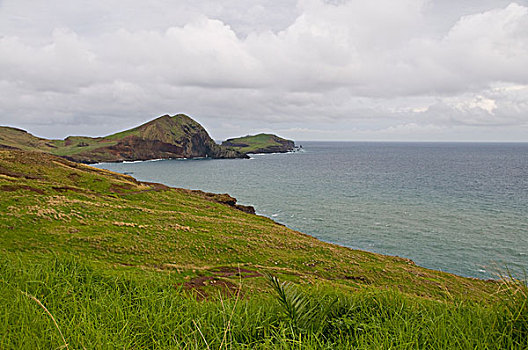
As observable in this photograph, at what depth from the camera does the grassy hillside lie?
16.1 ft

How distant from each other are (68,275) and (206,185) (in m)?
116

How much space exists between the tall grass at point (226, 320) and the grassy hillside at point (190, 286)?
0.03 metres

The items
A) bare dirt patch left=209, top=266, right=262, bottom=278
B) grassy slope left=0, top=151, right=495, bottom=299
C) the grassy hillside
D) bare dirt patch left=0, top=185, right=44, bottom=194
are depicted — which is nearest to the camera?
the grassy hillside

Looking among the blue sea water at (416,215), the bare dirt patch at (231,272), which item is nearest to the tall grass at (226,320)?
the bare dirt patch at (231,272)

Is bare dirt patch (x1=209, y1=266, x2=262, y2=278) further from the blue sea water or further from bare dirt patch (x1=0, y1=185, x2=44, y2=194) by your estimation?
bare dirt patch (x1=0, y1=185, x2=44, y2=194)

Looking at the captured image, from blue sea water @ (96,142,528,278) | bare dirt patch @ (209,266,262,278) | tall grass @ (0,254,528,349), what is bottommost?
blue sea water @ (96,142,528,278)

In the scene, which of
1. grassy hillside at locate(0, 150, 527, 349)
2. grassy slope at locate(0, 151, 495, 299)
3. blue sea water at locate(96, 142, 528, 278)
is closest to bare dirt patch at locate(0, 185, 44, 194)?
grassy slope at locate(0, 151, 495, 299)

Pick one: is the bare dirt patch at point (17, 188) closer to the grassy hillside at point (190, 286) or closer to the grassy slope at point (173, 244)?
the grassy slope at point (173, 244)

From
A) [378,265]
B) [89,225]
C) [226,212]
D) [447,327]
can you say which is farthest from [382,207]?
[447,327]

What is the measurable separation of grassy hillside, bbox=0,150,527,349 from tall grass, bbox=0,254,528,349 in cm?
3

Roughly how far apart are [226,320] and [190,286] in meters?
13.1

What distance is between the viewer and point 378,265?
34.5 meters

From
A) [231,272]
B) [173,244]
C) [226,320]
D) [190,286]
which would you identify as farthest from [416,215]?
[226,320]

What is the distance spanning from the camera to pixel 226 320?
5621 mm
